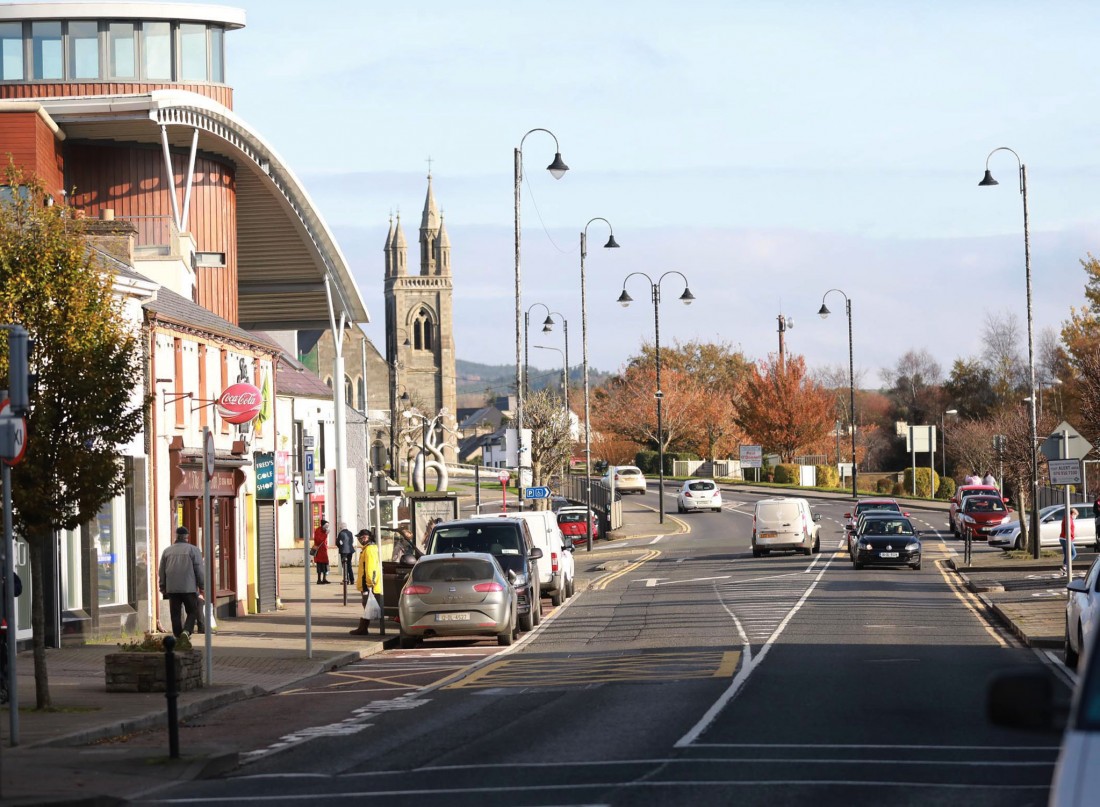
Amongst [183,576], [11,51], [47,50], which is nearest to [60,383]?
[183,576]

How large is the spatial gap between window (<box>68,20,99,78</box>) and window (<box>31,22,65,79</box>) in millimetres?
331

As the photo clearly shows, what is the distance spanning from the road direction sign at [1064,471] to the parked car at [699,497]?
1807 inches

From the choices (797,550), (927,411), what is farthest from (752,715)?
(927,411)

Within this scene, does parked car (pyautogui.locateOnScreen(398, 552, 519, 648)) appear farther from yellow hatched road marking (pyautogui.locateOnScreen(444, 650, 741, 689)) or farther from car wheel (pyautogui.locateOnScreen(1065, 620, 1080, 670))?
car wheel (pyautogui.locateOnScreen(1065, 620, 1080, 670))

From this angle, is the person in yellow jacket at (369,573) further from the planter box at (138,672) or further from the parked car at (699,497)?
the parked car at (699,497)

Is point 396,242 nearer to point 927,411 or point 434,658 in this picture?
point 927,411

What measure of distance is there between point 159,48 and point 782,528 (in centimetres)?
2270

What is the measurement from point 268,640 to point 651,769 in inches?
618

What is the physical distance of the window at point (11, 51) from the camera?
45000 mm

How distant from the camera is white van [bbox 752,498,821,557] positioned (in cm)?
4641

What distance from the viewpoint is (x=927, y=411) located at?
133 m

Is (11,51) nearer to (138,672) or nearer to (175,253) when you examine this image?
(175,253)

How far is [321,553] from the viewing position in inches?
1731

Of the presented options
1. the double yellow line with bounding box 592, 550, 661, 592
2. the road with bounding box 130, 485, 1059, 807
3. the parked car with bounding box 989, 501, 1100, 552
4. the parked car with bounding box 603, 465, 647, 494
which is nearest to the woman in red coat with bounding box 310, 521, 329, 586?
the double yellow line with bounding box 592, 550, 661, 592
